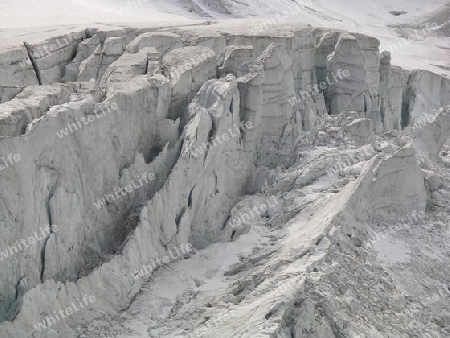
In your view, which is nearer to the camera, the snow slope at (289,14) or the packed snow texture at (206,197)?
the packed snow texture at (206,197)

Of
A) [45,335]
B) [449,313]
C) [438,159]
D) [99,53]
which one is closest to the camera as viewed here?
[45,335]

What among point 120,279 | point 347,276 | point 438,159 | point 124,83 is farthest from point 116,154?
point 438,159

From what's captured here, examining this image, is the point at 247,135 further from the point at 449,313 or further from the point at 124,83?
the point at 449,313

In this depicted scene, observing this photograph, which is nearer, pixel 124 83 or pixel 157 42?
pixel 124 83

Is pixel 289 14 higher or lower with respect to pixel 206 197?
lower

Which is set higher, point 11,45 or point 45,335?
point 11,45

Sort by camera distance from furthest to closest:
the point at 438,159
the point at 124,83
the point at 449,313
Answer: the point at 438,159 < the point at 124,83 < the point at 449,313

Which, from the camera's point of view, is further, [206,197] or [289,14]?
[289,14]

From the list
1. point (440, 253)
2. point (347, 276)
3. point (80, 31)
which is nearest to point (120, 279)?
point (347, 276)

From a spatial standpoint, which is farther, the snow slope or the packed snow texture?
the snow slope

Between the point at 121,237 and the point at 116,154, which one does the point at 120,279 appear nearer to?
the point at 121,237

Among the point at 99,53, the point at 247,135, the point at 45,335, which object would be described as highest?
the point at 99,53
